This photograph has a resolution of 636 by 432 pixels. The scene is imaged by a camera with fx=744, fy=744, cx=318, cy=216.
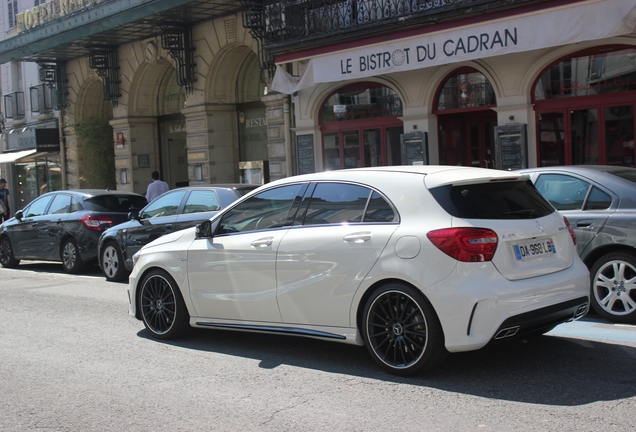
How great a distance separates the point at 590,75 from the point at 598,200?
6301mm

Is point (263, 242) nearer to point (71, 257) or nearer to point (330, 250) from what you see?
point (330, 250)

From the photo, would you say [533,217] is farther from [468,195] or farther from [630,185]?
[630,185]

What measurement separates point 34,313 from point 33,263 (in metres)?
7.61

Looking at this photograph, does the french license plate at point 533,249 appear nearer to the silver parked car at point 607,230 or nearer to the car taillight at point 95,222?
the silver parked car at point 607,230

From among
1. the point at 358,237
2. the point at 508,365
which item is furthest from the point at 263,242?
the point at 508,365

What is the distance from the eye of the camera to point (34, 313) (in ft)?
30.5

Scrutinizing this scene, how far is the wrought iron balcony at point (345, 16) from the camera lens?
1310 cm

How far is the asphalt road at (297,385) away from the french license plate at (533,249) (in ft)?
2.91

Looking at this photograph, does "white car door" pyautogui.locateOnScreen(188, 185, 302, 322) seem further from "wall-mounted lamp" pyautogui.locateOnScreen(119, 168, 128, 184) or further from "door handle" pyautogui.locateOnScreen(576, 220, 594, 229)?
"wall-mounted lamp" pyautogui.locateOnScreen(119, 168, 128, 184)

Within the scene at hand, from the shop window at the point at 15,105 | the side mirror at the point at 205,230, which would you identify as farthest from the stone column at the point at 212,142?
the side mirror at the point at 205,230

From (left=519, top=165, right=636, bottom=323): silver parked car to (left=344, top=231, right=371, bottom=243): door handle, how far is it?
290cm

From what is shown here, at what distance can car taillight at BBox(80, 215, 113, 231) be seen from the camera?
13.2 metres

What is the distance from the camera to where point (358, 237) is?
18.9 ft

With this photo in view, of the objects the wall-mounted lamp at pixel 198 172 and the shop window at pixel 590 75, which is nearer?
the shop window at pixel 590 75
